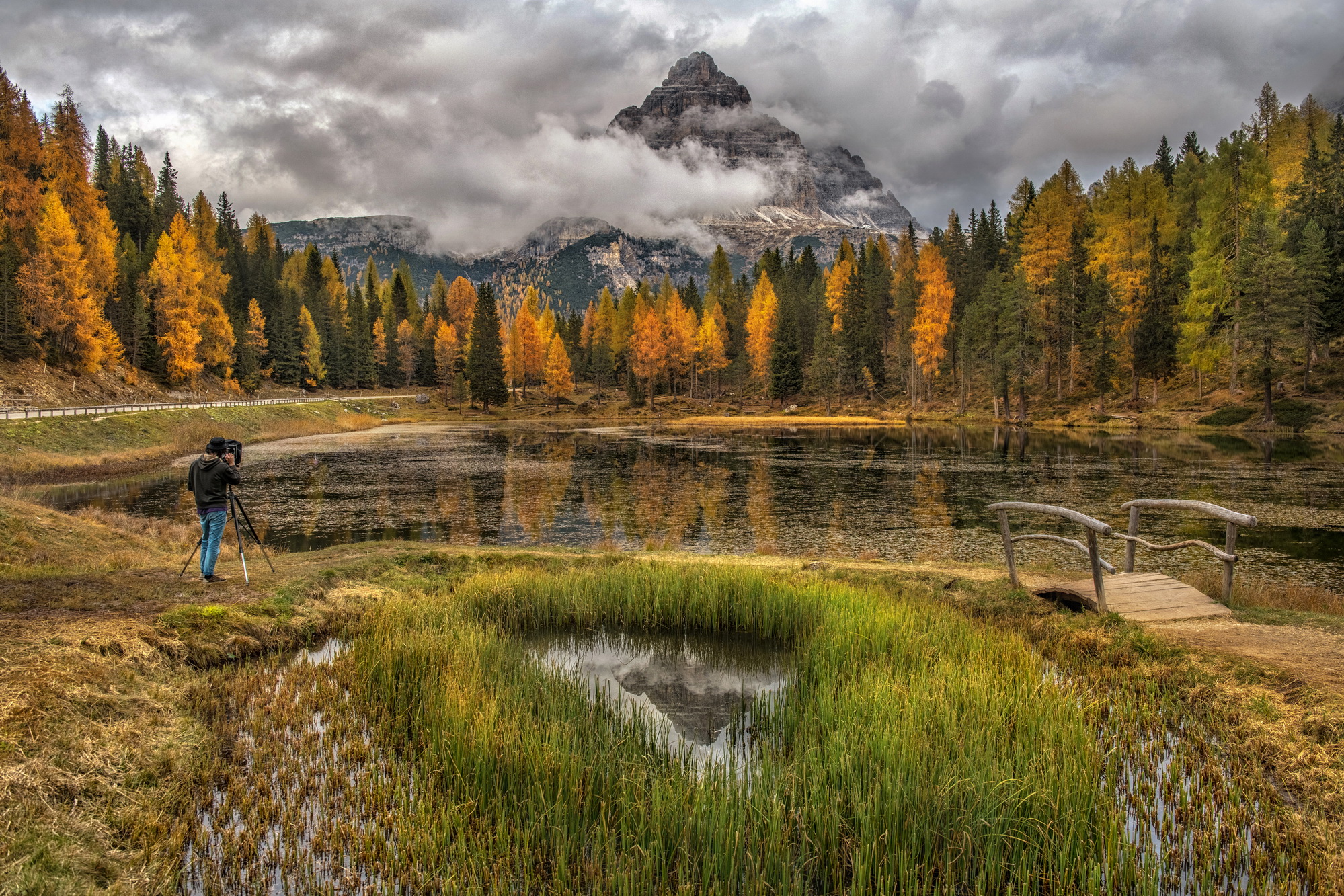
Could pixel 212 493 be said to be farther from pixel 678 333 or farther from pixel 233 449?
pixel 678 333

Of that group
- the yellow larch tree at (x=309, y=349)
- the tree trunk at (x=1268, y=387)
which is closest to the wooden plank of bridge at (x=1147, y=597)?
the tree trunk at (x=1268, y=387)

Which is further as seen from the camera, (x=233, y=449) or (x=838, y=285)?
(x=838, y=285)

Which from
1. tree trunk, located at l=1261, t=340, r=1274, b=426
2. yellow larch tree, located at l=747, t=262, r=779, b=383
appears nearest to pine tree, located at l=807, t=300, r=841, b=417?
yellow larch tree, located at l=747, t=262, r=779, b=383

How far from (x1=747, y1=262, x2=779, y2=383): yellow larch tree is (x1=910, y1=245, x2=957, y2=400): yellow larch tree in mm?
16793

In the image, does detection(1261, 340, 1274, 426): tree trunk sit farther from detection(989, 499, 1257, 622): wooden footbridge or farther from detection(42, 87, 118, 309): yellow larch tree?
detection(42, 87, 118, 309): yellow larch tree

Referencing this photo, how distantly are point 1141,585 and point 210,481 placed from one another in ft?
53.3

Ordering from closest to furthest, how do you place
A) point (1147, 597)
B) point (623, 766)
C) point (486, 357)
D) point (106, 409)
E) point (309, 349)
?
point (623, 766)
point (1147, 597)
point (106, 409)
point (486, 357)
point (309, 349)

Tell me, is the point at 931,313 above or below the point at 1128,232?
below

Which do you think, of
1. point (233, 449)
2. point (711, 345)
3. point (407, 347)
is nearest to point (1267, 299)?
point (711, 345)

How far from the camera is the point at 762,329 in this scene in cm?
8450

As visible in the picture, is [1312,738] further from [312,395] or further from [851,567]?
[312,395]

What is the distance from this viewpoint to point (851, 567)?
1487 centimetres

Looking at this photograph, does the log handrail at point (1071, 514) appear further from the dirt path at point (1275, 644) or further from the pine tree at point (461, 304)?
the pine tree at point (461, 304)

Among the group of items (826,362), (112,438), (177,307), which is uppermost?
(177,307)
